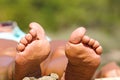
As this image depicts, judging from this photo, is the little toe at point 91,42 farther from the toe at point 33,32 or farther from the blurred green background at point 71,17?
the blurred green background at point 71,17

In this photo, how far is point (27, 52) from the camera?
114cm

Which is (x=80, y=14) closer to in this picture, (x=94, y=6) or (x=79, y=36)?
(x=94, y=6)

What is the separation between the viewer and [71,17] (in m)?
3.72

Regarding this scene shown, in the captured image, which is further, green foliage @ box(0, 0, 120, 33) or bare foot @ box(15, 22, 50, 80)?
green foliage @ box(0, 0, 120, 33)

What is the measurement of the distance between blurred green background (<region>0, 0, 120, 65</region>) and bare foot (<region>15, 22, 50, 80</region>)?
83.2 inches

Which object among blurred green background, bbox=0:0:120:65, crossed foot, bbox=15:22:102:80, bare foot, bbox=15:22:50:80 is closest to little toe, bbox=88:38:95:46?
crossed foot, bbox=15:22:102:80

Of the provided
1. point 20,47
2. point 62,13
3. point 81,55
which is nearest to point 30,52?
point 20,47

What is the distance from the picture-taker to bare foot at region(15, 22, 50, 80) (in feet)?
3.72

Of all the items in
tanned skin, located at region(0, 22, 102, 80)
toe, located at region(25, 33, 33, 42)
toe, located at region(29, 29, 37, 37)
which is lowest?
tanned skin, located at region(0, 22, 102, 80)

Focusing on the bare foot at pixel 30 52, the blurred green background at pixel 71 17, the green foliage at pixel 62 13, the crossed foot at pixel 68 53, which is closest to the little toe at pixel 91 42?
the crossed foot at pixel 68 53

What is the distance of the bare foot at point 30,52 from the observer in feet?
3.72

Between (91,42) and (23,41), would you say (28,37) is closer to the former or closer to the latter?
(23,41)

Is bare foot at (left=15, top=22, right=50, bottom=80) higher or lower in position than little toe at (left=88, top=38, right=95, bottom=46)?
lower

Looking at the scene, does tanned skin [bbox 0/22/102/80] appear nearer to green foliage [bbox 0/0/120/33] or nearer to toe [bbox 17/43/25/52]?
toe [bbox 17/43/25/52]
